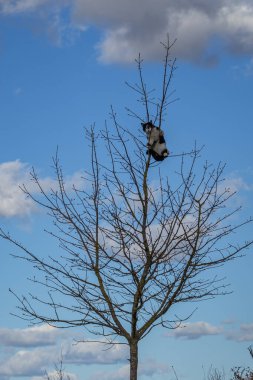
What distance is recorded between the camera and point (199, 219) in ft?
24.0

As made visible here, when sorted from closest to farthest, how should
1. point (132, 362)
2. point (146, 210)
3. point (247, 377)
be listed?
point (132, 362), point (146, 210), point (247, 377)

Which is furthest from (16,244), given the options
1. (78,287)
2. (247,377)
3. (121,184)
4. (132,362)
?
(247,377)

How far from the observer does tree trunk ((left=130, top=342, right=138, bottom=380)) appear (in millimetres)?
6848

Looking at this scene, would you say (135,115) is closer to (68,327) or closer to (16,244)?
(16,244)

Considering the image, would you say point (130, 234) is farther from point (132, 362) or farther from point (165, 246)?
point (132, 362)

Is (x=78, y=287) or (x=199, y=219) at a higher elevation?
(x=199, y=219)

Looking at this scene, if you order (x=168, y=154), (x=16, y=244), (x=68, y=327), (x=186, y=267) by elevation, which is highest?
(x=168, y=154)

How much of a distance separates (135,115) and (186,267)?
83.4 inches

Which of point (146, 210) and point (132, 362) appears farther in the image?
point (146, 210)

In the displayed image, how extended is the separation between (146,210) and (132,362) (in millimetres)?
1698

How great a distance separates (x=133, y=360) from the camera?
6914mm

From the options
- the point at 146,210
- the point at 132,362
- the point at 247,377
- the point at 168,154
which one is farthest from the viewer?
the point at 247,377

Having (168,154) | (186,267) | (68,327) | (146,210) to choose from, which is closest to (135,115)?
(168,154)

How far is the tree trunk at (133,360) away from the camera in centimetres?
685
